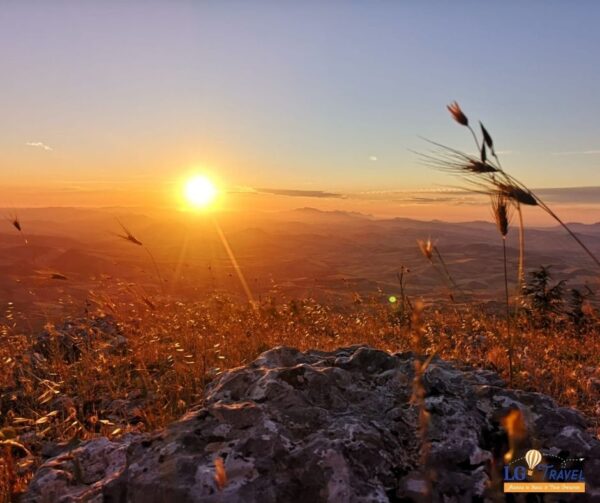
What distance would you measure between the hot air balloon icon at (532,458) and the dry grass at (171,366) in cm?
66

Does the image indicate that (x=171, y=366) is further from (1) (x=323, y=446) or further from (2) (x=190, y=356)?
(1) (x=323, y=446)

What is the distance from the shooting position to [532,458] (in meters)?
2.19

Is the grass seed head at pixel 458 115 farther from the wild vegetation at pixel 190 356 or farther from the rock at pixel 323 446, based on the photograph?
the rock at pixel 323 446

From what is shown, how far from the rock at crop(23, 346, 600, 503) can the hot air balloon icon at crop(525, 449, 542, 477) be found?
12 centimetres

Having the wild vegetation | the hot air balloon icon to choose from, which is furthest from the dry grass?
the hot air balloon icon

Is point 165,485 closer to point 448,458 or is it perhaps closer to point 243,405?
point 243,405

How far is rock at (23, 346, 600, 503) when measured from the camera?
2.02m

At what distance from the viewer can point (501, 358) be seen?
524cm

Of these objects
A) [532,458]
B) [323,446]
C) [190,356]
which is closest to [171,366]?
[190,356]

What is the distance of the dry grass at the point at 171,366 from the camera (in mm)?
3584

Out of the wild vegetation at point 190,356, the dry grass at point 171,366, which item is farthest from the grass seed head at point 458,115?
the dry grass at point 171,366

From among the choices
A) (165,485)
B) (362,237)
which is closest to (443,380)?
(165,485)

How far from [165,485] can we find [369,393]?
4.35 ft

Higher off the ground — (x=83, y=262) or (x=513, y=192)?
(x=513, y=192)
